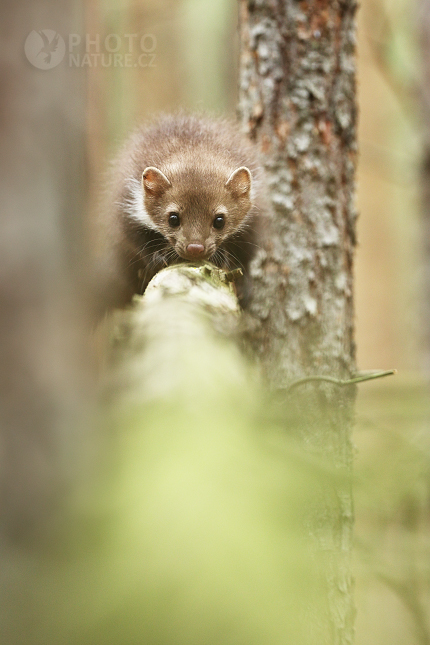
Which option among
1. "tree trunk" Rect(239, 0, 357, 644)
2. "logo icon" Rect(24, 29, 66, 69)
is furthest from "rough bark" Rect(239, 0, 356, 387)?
"logo icon" Rect(24, 29, 66, 69)

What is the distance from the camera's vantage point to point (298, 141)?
2.48 m

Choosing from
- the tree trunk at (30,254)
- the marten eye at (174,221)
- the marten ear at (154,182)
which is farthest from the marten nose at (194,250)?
the tree trunk at (30,254)

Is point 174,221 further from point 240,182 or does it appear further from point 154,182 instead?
point 240,182

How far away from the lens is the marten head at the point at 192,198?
2449mm

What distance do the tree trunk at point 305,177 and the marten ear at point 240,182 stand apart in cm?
12

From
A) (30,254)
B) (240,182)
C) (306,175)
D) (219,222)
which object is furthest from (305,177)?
(30,254)

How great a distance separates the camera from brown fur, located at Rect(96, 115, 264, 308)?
2.48m

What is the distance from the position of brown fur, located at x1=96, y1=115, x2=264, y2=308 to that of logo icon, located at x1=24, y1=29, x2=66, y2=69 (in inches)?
36.0

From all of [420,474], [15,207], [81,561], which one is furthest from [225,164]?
[81,561]

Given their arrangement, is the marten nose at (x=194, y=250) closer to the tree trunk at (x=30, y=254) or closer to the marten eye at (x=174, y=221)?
the marten eye at (x=174, y=221)

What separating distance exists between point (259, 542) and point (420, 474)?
490 mm

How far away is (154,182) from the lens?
246 cm

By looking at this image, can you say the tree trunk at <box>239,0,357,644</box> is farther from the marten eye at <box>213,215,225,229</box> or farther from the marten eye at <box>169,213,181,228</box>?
the marten eye at <box>169,213,181,228</box>

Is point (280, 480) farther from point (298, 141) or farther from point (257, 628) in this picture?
point (298, 141)
